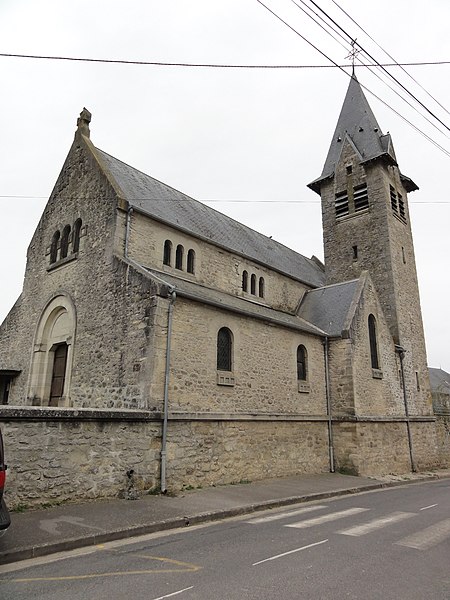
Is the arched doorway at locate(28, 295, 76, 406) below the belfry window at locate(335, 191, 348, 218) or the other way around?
below

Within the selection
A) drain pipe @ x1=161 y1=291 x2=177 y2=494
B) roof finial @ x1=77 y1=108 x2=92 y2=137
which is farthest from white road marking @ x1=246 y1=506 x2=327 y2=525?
roof finial @ x1=77 y1=108 x2=92 y2=137

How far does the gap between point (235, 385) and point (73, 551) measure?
25.9 ft

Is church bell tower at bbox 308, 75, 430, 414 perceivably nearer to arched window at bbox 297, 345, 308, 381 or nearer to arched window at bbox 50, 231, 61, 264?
arched window at bbox 297, 345, 308, 381

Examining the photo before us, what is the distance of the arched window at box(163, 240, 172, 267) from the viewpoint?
634 inches

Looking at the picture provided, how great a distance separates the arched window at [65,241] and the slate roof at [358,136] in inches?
646

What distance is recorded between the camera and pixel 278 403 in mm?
15219

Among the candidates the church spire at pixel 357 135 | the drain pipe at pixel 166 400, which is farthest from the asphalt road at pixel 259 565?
the church spire at pixel 357 135

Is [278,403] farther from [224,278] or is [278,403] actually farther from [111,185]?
[111,185]

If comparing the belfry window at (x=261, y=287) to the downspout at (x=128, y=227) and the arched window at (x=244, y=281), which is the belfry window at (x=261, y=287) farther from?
the downspout at (x=128, y=227)

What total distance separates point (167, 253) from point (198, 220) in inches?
148

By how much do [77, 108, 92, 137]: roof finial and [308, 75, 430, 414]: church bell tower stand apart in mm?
14554

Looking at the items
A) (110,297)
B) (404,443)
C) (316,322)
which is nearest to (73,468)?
(110,297)

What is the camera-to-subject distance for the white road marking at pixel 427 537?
6.65 m

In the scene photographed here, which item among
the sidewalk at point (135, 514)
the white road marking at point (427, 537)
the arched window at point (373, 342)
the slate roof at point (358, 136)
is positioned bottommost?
the white road marking at point (427, 537)
